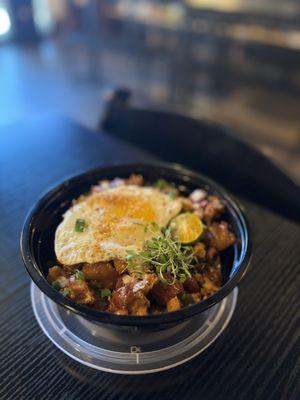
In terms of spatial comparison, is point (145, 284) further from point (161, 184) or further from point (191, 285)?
point (161, 184)

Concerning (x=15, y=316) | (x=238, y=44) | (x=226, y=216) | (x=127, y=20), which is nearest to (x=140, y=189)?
(x=226, y=216)

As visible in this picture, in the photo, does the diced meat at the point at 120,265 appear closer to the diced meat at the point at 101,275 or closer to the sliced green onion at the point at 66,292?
the diced meat at the point at 101,275

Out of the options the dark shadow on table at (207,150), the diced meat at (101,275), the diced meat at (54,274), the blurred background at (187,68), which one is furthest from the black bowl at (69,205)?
the blurred background at (187,68)

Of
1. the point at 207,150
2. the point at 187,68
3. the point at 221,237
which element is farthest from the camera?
the point at 187,68

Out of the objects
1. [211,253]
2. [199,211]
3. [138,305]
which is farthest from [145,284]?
[199,211]

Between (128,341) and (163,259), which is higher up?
(163,259)

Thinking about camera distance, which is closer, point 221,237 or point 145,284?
point 145,284

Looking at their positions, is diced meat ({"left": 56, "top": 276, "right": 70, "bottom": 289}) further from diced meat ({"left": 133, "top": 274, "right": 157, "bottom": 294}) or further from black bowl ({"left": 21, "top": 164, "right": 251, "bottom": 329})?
diced meat ({"left": 133, "top": 274, "right": 157, "bottom": 294})

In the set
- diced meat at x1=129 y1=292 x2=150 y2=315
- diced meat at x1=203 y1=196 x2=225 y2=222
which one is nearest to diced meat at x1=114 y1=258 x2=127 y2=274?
diced meat at x1=129 y1=292 x2=150 y2=315
